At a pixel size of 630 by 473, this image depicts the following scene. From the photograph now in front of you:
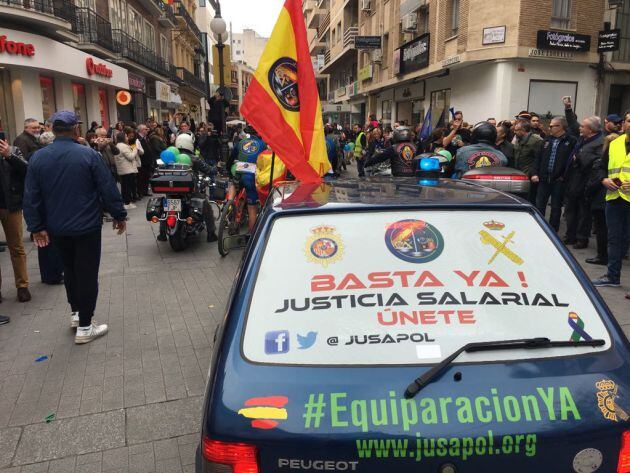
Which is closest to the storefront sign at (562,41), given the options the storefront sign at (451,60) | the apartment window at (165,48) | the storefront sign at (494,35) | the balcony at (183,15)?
the storefront sign at (494,35)

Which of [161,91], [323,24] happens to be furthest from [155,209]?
[323,24]

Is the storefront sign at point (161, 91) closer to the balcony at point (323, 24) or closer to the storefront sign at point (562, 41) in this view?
the balcony at point (323, 24)

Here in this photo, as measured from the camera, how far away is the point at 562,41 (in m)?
17.4

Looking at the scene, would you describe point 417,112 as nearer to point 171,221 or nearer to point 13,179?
point 171,221

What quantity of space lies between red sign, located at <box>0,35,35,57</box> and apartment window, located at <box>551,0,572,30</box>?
16.7 m

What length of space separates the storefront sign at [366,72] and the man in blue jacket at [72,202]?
98.6ft

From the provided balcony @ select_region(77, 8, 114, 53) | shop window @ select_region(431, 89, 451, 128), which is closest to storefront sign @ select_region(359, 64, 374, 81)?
shop window @ select_region(431, 89, 451, 128)

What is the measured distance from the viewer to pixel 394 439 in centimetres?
165

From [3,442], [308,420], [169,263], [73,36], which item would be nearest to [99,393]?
[3,442]

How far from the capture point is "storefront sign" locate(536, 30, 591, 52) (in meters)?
17.3

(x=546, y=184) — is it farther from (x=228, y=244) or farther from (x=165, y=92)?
(x=165, y=92)

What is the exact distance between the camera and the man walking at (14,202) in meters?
5.48

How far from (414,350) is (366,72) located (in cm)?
3392

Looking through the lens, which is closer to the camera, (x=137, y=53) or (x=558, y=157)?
(x=558, y=157)
